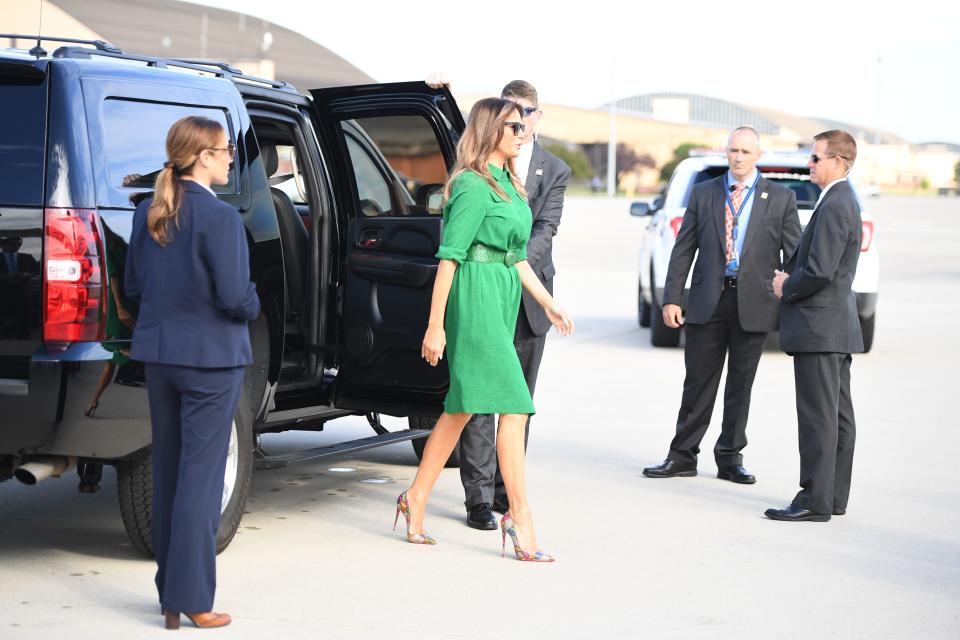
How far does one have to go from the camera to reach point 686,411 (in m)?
7.73

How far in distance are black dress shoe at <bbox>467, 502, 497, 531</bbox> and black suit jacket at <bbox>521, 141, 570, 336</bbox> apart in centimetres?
84

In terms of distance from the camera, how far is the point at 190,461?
4.79 meters

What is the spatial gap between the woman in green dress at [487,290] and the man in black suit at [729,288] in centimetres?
196

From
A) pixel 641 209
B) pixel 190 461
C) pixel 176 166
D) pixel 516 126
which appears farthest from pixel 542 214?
pixel 641 209

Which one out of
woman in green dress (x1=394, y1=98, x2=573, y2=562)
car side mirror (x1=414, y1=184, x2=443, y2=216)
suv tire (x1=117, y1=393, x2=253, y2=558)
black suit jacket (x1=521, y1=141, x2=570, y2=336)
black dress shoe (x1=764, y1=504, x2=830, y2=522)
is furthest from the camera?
car side mirror (x1=414, y1=184, x2=443, y2=216)

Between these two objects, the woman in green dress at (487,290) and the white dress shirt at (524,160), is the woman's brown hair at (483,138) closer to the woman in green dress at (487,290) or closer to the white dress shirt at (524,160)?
the woman in green dress at (487,290)

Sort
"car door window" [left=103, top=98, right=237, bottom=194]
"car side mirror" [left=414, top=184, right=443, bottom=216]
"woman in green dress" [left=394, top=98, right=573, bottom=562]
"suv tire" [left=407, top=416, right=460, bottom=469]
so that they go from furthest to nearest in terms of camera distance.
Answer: "suv tire" [left=407, top=416, right=460, bottom=469], "car side mirror" [left=414, top=184, right=443, bottom=216], "woman in green dress" [left=394, top=98, right=573, bottom=562], "car door window" [left=103, top=98, right=237, bottom=194]

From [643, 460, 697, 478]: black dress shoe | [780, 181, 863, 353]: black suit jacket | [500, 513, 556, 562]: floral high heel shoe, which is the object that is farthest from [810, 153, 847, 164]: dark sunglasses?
[500, 513, 556, 562]: floral high heel shoe

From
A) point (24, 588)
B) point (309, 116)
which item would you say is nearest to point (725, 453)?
point (309, 116)

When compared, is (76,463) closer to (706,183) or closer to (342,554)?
(342,554)

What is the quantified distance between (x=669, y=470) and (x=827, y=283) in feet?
5.12

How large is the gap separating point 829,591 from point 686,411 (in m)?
2.30

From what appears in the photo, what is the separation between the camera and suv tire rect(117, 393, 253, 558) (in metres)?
5.50

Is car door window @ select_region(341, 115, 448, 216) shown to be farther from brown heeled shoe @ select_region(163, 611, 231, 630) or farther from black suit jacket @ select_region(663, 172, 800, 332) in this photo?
brown heeled shoe @ select_region(163, 611, 231, 630)
